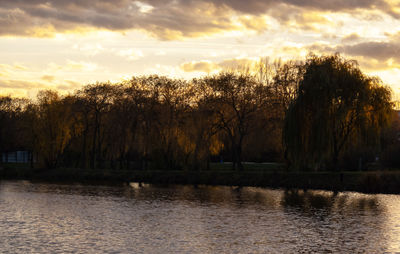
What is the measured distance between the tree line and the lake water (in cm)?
748

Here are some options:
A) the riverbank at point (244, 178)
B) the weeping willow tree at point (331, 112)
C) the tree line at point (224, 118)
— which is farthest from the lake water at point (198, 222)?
the tree line at point (224, 118)

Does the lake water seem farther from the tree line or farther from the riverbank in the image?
the tree line

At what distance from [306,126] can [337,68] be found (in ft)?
24.0

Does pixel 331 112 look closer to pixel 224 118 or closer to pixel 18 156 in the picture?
pixel 224 118

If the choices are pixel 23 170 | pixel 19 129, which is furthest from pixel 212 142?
pixel 19 129

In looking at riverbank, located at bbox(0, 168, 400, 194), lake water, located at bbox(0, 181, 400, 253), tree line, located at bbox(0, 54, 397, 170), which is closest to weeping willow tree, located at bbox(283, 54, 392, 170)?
tree line, located at bbox(0, 54, 397, 170)

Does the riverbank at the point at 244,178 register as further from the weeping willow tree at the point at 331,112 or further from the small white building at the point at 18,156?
the small white building at the point at 18,156

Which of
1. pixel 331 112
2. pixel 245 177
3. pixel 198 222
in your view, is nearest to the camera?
pixel 198 222

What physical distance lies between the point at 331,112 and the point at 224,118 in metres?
19.9

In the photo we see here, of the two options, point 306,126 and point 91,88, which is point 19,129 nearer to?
point 91,88

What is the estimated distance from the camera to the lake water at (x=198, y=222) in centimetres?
2586

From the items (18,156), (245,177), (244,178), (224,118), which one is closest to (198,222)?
(244,178)

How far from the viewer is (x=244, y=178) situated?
2459 inches

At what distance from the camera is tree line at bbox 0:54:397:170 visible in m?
54.5
